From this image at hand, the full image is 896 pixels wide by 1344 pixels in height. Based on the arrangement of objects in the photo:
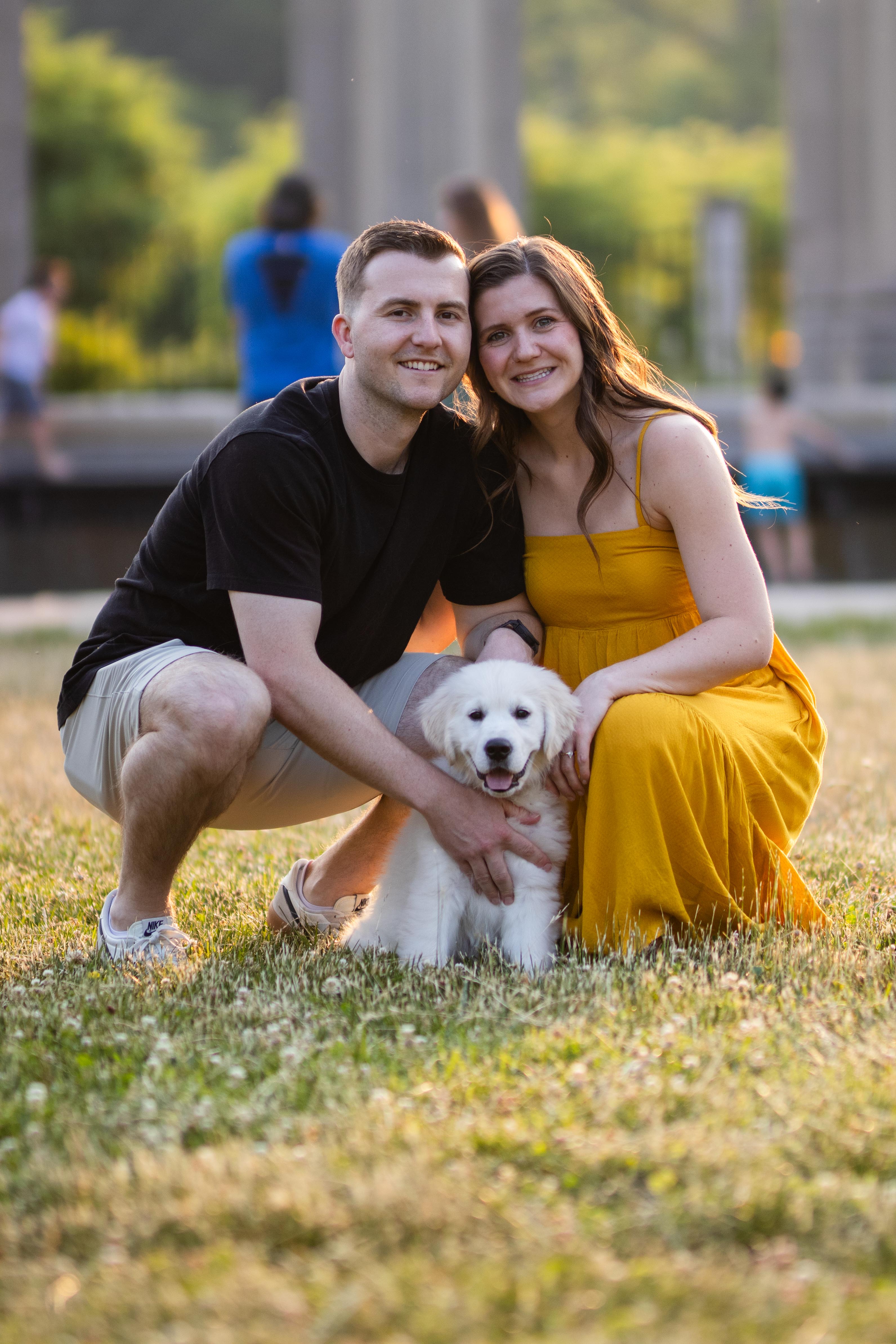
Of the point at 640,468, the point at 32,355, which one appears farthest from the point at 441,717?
the point at 32,355

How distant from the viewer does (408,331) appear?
299 centimetres

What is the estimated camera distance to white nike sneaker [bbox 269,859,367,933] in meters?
3.32

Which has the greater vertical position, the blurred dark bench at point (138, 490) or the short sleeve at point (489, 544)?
the short sleeve at point (489, 544)

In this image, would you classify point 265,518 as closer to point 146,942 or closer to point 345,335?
point 345,335

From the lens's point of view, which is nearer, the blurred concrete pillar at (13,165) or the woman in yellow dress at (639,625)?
the woman in yellow dress at (639,625)

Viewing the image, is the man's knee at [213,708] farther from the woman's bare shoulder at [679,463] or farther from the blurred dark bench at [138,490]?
the blurred dark bench at [138,490]

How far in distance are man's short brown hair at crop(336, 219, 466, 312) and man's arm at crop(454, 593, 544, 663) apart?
791 mm

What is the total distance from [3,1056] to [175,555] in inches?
47.1

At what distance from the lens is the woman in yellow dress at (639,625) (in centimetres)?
295

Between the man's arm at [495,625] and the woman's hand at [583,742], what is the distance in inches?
10.5

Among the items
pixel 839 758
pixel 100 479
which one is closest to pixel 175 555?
pixel 839 758

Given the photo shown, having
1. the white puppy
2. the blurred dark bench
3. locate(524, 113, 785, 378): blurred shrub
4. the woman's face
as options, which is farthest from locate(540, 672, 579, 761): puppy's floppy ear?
locate(524, 113, 785, 378): blurred shrub

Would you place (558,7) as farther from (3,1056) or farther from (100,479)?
(3,1056)

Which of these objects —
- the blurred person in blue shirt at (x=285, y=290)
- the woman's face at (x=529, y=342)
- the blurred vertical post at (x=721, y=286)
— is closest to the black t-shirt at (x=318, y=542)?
the woman's face at (x=529, y=342)
